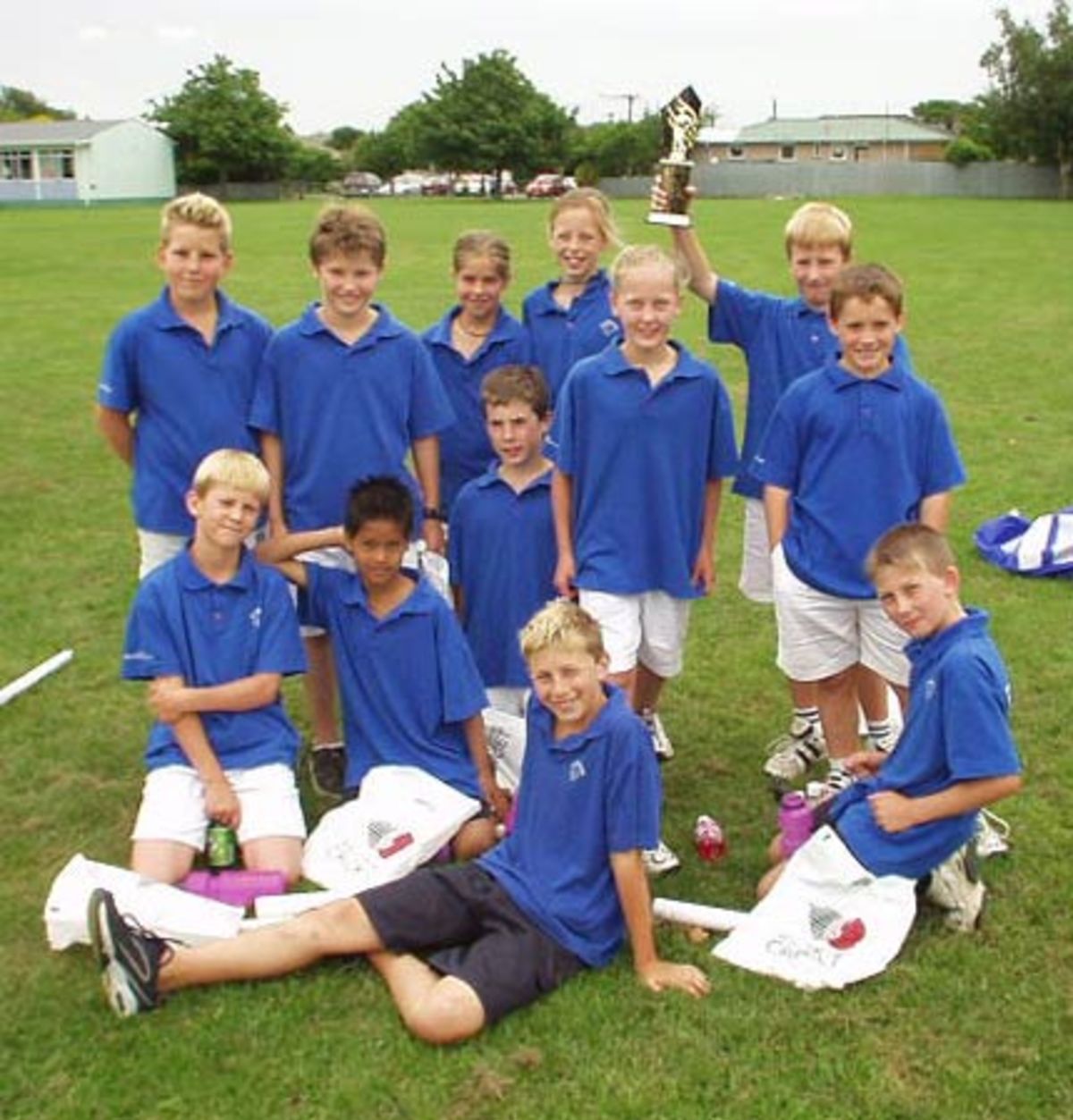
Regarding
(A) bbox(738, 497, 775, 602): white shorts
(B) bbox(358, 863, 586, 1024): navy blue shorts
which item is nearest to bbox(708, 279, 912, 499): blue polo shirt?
(A) bbox(738, 497, 775, 602): white shorts

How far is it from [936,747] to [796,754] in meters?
1.37

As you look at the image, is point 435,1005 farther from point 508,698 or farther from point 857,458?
point 857,458

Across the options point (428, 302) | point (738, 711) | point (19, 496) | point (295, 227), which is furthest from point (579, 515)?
point (295, 227)

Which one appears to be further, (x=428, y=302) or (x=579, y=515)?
(x=428, y=302)

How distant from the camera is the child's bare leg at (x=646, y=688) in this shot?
16.6ft

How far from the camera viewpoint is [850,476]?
14.9 ft

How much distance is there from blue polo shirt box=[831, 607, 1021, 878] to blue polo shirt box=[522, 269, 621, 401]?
1784 millimetres

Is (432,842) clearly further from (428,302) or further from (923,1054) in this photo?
(428,302)

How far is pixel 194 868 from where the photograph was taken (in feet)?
14.8

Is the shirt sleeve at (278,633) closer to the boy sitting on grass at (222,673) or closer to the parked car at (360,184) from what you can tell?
the boy sitting on grass at (222,673)

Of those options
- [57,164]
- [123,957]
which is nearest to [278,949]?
[123,957]

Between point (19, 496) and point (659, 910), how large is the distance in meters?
6.45

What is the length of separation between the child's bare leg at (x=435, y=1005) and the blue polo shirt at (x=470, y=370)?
2.15 meters

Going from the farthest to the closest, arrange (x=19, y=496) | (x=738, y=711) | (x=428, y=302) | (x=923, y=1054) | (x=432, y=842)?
(x=428, y=302)
(x=19, y=496)
(x=738, y=711)
(x=432, y=842)
(x=923, y=1054)
